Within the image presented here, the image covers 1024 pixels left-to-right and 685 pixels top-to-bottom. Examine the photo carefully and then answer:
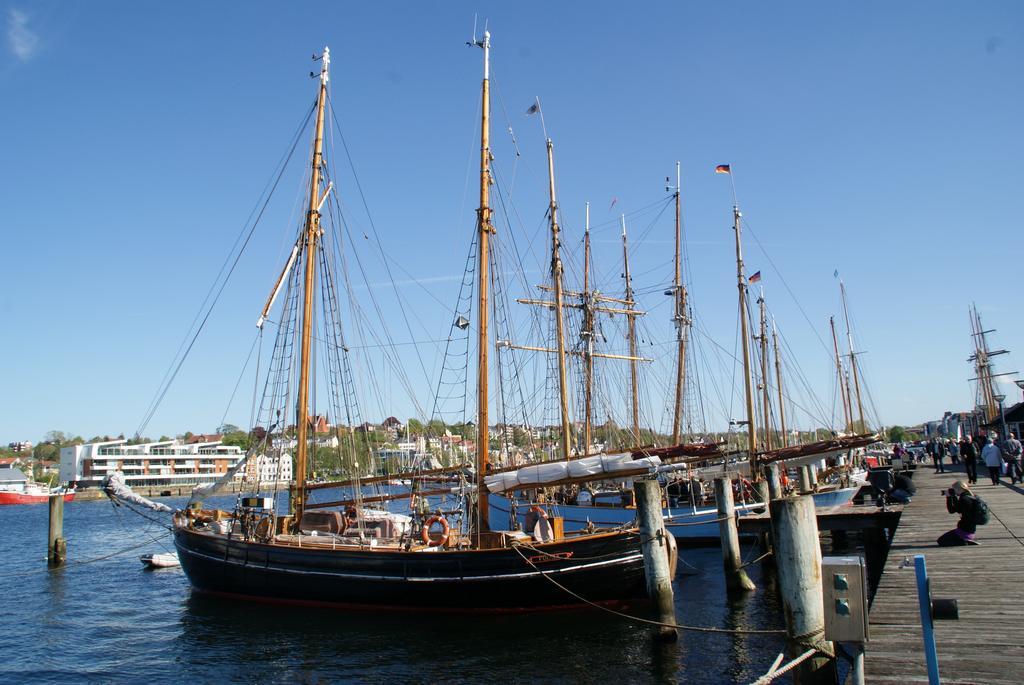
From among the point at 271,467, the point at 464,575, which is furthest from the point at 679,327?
the point at 271,467

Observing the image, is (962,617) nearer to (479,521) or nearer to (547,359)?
(479,521)

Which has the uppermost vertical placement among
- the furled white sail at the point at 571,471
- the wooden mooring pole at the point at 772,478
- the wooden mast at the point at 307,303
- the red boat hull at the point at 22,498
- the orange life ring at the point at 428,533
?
the wooden mast at the point at 307,303

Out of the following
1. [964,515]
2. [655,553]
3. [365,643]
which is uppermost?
[964,515]

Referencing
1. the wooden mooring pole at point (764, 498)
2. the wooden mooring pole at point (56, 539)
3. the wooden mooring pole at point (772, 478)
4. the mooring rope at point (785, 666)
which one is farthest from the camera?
the wooden mooring pole at point (56, 539)

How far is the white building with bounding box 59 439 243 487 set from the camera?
138 m

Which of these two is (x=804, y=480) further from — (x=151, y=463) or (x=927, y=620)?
(x=151, y=463)

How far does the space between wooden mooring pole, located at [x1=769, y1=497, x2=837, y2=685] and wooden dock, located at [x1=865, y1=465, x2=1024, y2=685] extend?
26.4 inches

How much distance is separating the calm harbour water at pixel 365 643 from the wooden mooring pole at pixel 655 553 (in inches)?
35.6

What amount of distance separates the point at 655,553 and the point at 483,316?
11.6 metres

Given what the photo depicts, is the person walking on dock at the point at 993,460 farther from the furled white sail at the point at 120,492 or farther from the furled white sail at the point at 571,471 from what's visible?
the furled white sail at the point at 120,492

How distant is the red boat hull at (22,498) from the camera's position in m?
124

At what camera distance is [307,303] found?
3005 cm

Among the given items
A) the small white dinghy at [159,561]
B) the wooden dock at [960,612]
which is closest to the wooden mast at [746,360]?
the wooden dock at [960,612]

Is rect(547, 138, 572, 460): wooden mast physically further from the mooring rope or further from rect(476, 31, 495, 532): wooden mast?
the mooring rope
